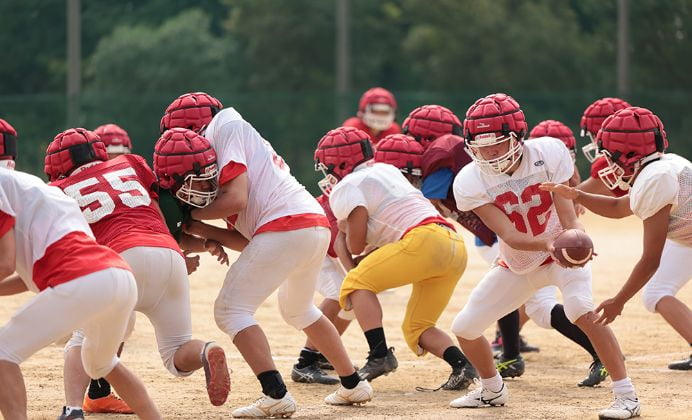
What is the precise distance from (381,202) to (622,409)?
1.98 m

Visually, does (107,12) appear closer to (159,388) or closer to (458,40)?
(458,40)

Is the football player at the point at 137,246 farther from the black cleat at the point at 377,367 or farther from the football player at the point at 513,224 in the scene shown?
the football player at the point at 513,224

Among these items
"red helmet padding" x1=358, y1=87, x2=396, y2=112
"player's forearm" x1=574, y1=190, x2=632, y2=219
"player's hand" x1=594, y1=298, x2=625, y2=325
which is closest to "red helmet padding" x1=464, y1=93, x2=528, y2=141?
"player's forearm" x1=574, y1=190, x2=632, y2=219

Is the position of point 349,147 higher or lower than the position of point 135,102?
higher

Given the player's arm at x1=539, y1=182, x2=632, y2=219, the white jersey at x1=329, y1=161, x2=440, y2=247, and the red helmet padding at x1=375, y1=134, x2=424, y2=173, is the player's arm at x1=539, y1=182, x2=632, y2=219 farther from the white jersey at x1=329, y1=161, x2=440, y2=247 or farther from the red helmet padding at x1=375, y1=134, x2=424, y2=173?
the red helmet padding at x1=375, y1=134, x2=424, y2=173

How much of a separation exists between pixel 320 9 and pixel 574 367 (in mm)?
26980

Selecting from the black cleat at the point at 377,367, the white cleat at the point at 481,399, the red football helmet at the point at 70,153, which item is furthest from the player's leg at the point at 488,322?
the red football helmet at the point at 70,153

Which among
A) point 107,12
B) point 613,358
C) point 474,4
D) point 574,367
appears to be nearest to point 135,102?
point 107,12

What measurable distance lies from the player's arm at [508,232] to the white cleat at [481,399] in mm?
926

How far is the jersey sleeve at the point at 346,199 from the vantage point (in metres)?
7.52

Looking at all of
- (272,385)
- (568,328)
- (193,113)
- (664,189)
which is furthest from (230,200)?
(568,328)

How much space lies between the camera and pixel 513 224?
22.9ft

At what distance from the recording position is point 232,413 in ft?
22.8

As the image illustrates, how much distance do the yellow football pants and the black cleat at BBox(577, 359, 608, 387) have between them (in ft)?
3.45
